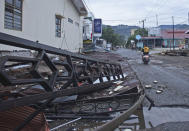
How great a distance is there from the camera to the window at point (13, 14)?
8.33 metres

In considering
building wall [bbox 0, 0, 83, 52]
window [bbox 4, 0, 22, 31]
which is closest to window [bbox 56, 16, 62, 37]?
building wall [bbox 0, 0, 83, 52]

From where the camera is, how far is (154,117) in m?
4.07

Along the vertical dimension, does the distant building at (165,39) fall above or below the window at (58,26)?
above

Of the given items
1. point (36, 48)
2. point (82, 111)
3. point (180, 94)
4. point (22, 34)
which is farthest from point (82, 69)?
point (22, 34)

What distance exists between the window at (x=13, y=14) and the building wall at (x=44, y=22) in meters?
0.26

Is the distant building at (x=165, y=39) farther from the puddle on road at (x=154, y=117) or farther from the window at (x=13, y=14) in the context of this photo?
the puddle on road at (x=154, y=117)

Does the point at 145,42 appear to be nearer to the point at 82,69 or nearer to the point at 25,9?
the point at 25,9

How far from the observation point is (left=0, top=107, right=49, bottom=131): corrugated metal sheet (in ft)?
9.61

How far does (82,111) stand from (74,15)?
1716 cm

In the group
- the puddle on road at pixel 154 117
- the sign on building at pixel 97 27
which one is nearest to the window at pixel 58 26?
the puddle on road at pixel 154 117

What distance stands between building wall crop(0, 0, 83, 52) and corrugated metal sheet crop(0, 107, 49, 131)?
561cm

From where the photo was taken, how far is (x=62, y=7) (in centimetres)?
1584

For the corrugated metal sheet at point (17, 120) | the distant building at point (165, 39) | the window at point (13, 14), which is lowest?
the corrugated metal sheet at point (17, 120)

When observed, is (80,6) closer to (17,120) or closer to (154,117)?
(154,117)
